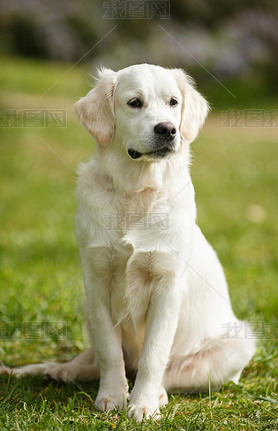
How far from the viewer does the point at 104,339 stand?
3.06 metres

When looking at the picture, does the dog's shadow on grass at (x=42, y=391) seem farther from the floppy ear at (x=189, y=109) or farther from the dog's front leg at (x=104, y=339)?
the floppy ear at (x=189, y=109)

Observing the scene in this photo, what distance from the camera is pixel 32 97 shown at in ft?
43.1

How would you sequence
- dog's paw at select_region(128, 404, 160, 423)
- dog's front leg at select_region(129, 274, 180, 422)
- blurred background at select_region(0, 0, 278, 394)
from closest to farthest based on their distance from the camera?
dog's paw at select_region(128, 404, 160, 423) → dog's front leg at select_region(129, 274, 180, 422) → blurred background at select_region(0, 0, 278, 394)

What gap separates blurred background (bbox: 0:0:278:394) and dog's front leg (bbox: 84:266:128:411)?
824 mm

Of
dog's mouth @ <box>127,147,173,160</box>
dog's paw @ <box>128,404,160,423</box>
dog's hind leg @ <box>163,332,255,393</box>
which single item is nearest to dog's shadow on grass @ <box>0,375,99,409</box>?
dog's paw @ <box>128,404,160,423</box>

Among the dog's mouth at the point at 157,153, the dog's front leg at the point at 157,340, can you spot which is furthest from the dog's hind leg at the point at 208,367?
the dog's mouth at the point at 157,153

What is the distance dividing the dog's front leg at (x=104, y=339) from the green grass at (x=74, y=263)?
0.16 meters

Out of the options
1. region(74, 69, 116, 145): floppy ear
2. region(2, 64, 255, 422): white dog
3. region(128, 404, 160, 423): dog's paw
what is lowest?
region(128, 404, 160, 423): dog's paw

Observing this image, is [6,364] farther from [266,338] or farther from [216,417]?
[266,338]

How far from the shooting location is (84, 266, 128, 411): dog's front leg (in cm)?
303

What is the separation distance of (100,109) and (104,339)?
1.23 metres

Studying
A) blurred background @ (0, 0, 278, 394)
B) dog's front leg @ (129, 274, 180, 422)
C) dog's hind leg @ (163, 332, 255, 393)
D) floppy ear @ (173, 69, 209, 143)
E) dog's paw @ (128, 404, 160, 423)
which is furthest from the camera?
blurred background @ (0, 0, 278, 394)

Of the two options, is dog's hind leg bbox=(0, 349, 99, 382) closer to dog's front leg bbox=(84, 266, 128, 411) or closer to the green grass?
the green grass

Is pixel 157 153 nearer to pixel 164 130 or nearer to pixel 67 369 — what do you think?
Result: pixel 164 130
